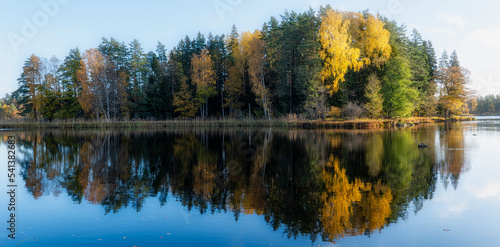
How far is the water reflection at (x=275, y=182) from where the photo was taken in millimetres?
7137

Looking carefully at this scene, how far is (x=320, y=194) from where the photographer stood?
28.3 ft

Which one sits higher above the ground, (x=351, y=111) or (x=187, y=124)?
(x=351, y=111)

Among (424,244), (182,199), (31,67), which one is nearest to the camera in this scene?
(424,244)

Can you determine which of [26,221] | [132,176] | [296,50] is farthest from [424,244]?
[296,50]

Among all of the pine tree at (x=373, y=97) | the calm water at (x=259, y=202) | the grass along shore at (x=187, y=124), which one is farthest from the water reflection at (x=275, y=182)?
the pine tree at (x=373, y=97)

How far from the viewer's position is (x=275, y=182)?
10.1 m

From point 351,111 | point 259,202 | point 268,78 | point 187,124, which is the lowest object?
point 259,202

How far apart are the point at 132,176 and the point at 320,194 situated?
22.6ft

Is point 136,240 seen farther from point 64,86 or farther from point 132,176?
point 64,86

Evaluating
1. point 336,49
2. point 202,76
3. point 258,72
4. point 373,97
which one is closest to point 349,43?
point 336,49

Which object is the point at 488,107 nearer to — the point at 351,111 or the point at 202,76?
the point at 351,111

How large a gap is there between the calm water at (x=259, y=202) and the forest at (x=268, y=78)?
87.7ft

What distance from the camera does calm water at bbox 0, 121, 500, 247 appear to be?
608cm

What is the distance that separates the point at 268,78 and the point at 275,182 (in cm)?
3890
